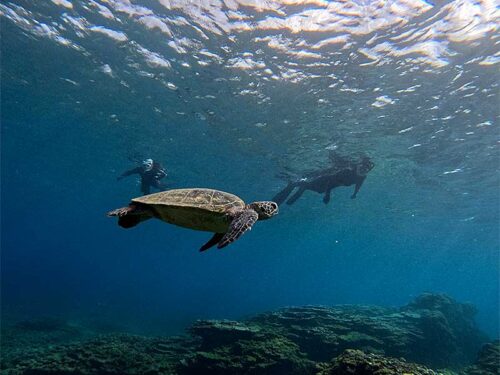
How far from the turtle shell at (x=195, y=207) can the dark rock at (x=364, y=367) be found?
3.56 metres

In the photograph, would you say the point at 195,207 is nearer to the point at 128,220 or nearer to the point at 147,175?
the point at 128,220

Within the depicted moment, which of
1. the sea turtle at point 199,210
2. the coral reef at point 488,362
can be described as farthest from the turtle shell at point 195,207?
the coral reef at point 488,362

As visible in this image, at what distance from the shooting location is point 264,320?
13.7 m

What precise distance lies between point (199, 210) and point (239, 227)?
966 mm

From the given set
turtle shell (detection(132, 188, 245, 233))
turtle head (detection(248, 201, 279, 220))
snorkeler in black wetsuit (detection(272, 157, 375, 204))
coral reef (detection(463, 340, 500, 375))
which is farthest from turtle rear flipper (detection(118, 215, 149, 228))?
snorkeler in black wetsuit (detection(272, 157, 375, 204))

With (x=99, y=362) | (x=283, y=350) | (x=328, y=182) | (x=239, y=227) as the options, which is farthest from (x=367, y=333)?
(x=239, y=227)

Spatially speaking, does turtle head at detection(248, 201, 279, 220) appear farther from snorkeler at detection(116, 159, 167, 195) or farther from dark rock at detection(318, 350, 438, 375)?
snorkeler at detection(116, 159, 167, 195)

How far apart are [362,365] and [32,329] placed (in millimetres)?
25302

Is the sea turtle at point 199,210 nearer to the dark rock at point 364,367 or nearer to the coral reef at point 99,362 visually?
the dark rock at point 364,367

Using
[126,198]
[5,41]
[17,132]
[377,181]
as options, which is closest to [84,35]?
[5,41]

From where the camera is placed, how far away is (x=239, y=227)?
395 cm

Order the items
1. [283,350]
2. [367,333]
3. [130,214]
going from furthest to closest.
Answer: [367,333] < [283,350] < [130,214]

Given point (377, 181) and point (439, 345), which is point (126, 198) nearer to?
point (377, 181)

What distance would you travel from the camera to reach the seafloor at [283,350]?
881 centimetres
